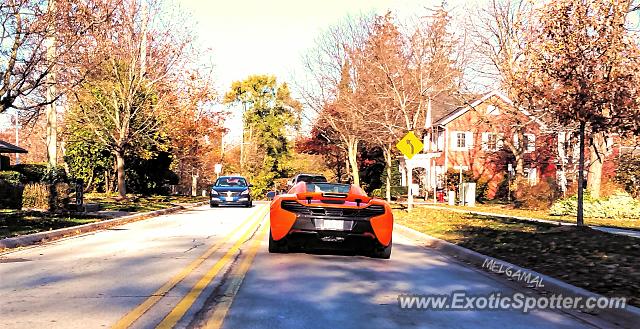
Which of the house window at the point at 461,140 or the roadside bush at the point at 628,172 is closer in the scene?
the roadside bush at the point at 628,172

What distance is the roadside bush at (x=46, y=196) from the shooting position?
2077 centimetres

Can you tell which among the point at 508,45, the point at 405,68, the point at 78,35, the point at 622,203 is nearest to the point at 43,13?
the point at 78,35

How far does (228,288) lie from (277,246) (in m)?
3.03

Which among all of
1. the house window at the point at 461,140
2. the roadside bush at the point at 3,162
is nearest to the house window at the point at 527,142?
the house window at the point at 461,140

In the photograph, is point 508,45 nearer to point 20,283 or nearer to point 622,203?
point 622,203

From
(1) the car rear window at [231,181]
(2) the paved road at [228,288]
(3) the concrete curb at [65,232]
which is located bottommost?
(2) the paved road at [228,288]

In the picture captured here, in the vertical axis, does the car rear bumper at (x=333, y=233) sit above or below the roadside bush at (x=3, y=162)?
below

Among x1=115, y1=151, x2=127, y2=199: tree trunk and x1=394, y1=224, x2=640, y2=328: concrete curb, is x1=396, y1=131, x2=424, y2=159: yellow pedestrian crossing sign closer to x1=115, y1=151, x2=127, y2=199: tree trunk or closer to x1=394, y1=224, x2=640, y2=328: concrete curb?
x1=394, y1=224, x2=640, y2=328: concrete curb

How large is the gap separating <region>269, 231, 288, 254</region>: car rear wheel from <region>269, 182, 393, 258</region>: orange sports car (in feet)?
0.10

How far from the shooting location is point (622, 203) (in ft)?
72.9

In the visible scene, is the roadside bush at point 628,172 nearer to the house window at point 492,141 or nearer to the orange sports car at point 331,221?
the house window at point 492,141

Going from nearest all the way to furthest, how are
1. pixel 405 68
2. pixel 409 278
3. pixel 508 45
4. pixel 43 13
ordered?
pixel 409 278
pixel 43 13
pixel 405 68
pixel 508 45

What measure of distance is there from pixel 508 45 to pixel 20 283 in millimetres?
27920

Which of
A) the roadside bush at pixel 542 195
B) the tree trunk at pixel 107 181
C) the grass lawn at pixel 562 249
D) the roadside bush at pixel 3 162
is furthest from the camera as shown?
the tree trunk at pixel 107 181
